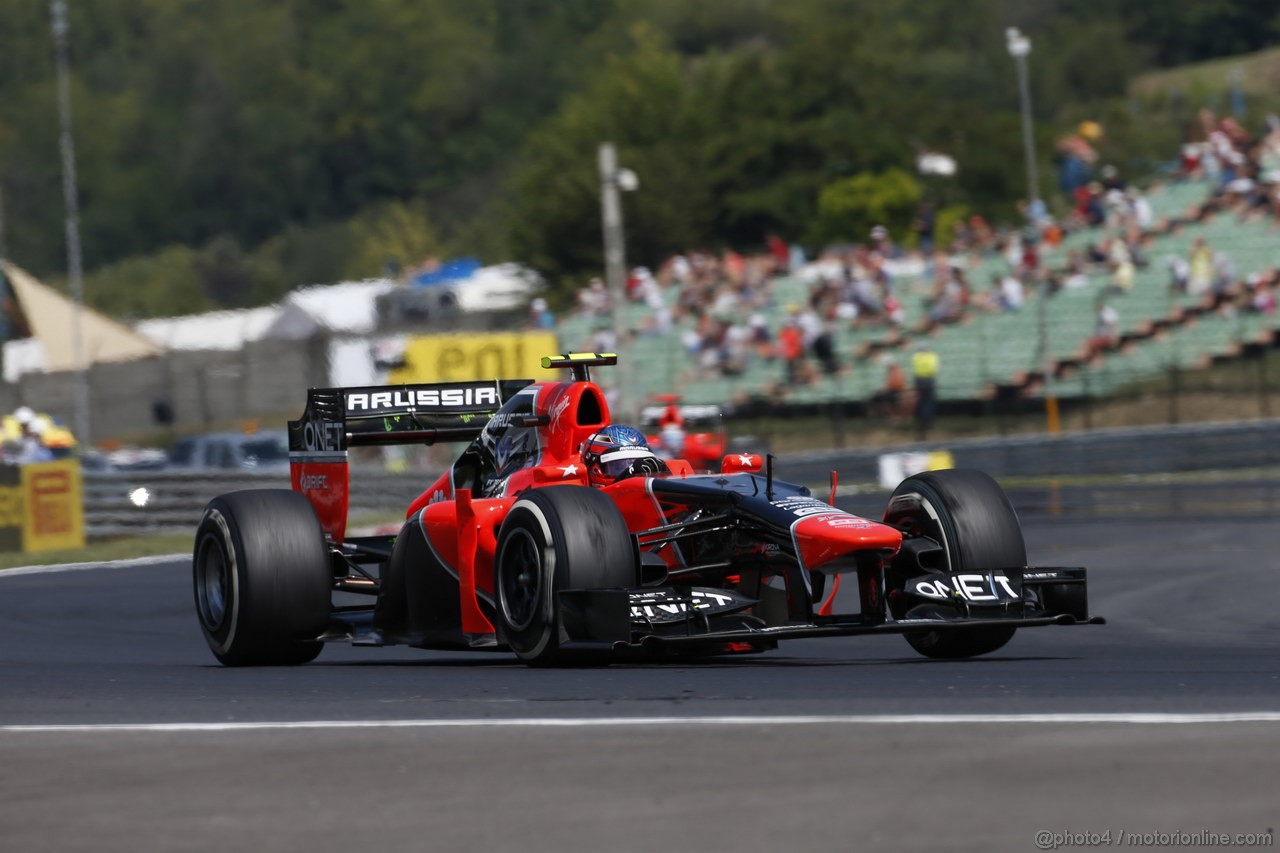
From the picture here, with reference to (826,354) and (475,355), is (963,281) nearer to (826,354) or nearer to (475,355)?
(826,354)

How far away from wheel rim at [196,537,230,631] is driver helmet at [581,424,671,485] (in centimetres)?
202

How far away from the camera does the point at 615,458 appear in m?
10.3

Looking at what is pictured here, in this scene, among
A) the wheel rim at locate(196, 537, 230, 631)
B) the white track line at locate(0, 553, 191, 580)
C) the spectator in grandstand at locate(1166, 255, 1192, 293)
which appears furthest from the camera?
the spectator in grandstand at locate(1166, 255, 1192, 293)

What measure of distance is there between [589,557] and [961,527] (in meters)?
1.74

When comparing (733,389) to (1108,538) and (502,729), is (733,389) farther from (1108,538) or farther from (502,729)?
(502,729)

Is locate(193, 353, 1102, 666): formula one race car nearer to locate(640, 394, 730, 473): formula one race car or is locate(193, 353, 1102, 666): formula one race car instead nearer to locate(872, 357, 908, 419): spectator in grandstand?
locate(640, 394, 730, 473): formula one race car

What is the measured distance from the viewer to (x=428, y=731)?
22.8 ft

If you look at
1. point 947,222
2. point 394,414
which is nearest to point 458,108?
point 947,222

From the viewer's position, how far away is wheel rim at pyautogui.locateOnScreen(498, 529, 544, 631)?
9227 mm

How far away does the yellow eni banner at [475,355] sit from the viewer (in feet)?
117

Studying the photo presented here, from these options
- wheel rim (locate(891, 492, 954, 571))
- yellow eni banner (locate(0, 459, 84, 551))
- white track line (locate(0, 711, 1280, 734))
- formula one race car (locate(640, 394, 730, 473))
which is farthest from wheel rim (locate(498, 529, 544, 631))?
yellow eni banner (locate(0, 459, 84, 551))

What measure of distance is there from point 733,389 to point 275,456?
9.44m

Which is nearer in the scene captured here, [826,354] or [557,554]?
[557,554]

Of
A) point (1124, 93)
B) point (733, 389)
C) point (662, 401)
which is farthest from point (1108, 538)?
point (1124, 93)
